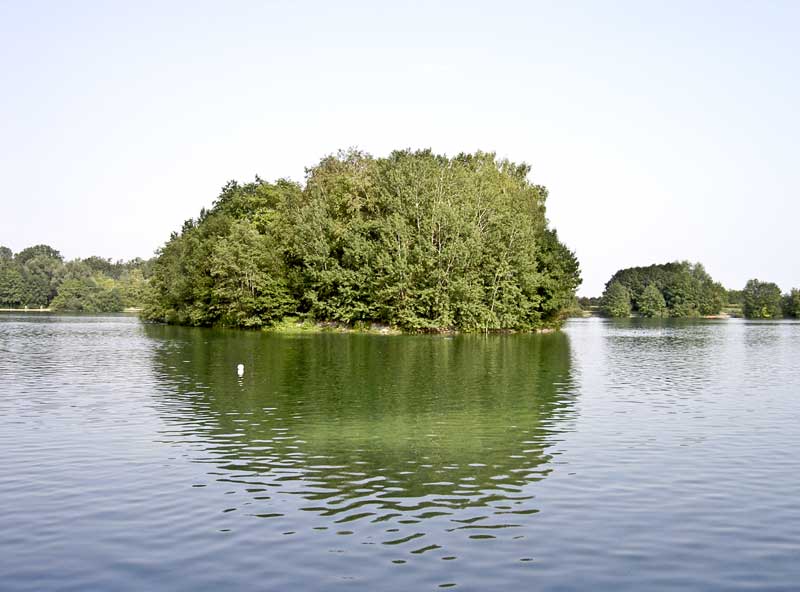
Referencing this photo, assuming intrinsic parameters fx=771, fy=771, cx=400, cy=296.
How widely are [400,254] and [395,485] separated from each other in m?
75.9

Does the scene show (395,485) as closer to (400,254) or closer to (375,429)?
(375,429)

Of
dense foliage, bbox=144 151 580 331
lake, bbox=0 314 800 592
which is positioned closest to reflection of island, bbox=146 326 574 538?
lake, bbox=0 314 800 592

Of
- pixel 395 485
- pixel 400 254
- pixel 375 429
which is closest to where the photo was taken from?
pixel 395 485

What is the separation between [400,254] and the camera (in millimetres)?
93938

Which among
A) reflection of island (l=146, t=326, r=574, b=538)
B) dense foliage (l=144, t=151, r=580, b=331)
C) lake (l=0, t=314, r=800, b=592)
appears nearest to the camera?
lake (l=0, t=314, r=800, b=592)

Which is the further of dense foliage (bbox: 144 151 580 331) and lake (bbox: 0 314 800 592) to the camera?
dense foliage (bbox: 144 151 580 331)

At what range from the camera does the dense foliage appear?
94.4 metres

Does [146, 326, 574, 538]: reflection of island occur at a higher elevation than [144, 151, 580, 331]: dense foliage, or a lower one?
lower

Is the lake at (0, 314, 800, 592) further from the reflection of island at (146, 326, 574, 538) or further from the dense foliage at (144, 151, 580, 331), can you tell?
the dense foliage at (144, 151, 580, 331)

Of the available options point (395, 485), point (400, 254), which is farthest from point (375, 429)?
point (400, 254)

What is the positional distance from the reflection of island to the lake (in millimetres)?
117

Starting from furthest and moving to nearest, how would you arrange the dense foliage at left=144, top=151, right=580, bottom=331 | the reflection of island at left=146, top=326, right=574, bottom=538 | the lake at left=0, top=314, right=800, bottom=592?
the dense foliage at left=144, top=151, right=580, bottom=331 → the reflection of island at left=146, top=326, right=574, bottom=538 → the lake at left=0, top=314, right=800, bottom=592

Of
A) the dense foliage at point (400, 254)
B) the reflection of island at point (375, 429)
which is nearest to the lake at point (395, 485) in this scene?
the reflection of island at point (375, 429)

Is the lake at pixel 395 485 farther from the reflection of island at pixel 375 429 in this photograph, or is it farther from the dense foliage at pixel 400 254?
the dense foliage at pixel 400 254
